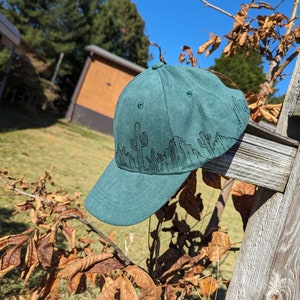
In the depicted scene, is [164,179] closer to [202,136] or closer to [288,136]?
[202,136]

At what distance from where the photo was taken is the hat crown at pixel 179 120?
1.00 m

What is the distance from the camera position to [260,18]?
6.20 feet

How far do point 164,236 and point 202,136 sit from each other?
4465 millimetres

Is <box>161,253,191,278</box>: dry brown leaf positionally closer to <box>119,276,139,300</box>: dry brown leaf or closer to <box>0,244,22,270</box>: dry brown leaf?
<box>119,276,139,300</box>: dry brown leaf

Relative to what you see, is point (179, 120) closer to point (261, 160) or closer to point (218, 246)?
point (261, 160)

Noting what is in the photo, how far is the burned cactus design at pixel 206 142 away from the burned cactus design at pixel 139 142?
0.17 metres

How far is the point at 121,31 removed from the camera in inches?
Result: 1478

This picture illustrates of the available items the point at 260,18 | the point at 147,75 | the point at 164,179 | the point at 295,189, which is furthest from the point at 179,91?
the point at 260,18

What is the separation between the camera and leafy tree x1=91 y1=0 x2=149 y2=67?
3344cm

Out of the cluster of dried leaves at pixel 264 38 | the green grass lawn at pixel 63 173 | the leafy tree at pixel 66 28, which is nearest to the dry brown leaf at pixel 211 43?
the cluster of dried leaves at pixel 264 38

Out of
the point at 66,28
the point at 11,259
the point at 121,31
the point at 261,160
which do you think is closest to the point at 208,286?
the point at 261,160

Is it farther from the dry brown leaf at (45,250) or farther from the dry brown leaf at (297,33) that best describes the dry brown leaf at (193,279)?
the dry brown leaf at (297,33)

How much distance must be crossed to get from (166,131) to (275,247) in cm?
44

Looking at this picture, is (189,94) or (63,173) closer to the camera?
(189,94)
